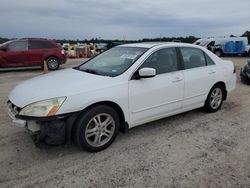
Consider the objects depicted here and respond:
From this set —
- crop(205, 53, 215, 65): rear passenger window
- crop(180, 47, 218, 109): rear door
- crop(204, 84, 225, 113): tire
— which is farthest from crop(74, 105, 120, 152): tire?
crop(205, 53, 215, 65): rear passenger window

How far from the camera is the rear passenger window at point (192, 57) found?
480 centimetres

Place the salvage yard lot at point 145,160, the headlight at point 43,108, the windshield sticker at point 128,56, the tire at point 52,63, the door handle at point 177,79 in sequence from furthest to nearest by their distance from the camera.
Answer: the tire at point 52,63 → the door handle at point 177,79 → the windshield sticker at point 128,56 → the headlight at point 43,108 → the salvage yard lot at point 145,160

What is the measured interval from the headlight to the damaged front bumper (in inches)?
2.0

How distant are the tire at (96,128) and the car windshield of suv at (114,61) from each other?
0.66 metres

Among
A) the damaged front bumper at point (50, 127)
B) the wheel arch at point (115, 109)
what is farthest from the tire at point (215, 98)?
the damaged front bumper at point (50, 127)

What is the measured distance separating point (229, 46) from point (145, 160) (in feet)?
77.1

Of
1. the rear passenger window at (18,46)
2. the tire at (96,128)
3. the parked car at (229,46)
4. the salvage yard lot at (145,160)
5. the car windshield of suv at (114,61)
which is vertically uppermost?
the parked car at (229,46)

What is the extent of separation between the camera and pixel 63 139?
336 centimetres

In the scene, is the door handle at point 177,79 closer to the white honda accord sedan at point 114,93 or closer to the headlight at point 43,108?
the white honda accord sedan at point 114,93

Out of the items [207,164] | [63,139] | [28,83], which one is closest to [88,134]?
[63,139]

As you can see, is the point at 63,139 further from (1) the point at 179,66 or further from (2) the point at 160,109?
(1) the point at 179,66

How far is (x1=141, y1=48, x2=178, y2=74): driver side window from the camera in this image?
4263 millimetres

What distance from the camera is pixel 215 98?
214 inches

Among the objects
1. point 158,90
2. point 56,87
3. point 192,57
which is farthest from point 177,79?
point 56,87
